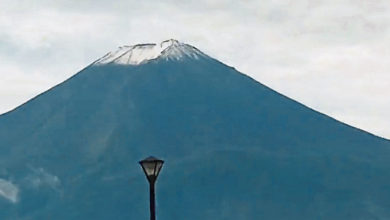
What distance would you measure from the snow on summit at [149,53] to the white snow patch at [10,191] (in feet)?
49.5

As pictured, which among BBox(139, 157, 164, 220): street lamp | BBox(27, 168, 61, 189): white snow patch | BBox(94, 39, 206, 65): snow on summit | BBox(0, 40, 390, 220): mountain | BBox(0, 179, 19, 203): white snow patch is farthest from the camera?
BBox(94, 39, 206, 65): snow on summit

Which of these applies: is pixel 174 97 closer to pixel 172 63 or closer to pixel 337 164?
pixel 172 63

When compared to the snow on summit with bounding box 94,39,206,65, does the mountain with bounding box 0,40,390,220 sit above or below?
below

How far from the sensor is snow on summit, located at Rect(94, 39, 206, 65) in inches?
3410

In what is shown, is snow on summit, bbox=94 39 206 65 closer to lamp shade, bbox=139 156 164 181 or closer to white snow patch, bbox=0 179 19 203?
white snow patch, bbox=0 179 19 203

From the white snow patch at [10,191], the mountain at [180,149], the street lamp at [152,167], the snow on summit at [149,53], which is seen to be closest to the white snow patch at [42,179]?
the mountain at [180,149]

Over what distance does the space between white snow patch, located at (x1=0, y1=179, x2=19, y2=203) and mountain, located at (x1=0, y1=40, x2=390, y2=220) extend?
0.30 feet

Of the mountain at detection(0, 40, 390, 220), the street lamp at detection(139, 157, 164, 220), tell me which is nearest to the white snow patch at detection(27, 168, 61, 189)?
the mountain at detection(0, 40, 390, 220)

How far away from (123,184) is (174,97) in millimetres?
11051

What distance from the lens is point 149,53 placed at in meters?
89.3

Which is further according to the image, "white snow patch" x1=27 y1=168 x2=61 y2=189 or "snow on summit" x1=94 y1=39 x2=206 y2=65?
"snow on summit" x1=94 y1=39 x2=206 y2=65

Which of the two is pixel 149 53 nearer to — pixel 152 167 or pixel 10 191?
pixel 10 191

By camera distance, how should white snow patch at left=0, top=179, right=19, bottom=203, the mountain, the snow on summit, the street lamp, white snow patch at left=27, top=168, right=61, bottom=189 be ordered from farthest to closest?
the snow on summit, white snow patch at left=27, top=168, right=61, bottom=189, white snow patch at left=0, top=179, right=19, bottom=203, the mountain, the street lamp

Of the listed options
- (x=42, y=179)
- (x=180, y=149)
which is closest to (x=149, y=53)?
(x=180, y=149)
